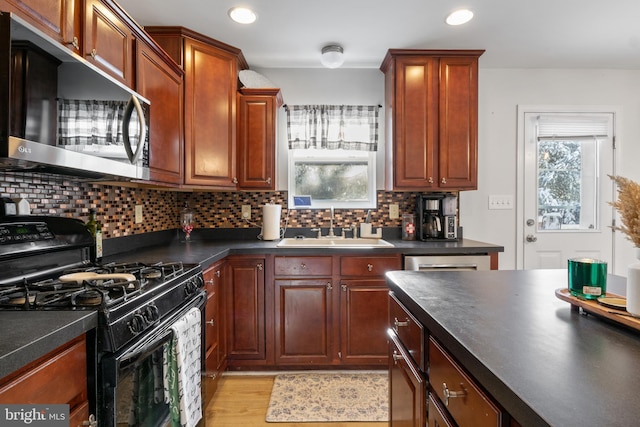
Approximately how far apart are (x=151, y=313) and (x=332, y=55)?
2.19m

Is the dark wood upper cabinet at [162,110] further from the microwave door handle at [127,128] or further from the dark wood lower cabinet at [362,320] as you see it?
the dark wood lower cabinet at [362,320]

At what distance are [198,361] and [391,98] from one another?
7.34ft

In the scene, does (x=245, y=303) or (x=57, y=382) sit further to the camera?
(x=245, y=303)

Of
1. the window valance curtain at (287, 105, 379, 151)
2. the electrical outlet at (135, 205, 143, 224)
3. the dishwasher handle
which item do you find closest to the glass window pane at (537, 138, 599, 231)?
the dishwasher handle

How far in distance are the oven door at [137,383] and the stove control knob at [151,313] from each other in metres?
0.04

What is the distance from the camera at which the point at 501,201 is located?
9.61 feet

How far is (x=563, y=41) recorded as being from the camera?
2.46 meters

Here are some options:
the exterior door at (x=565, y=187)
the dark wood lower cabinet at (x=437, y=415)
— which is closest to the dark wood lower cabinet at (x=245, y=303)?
the dark wood lower cabinet at (x=437, y=415)

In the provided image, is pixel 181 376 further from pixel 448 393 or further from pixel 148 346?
pixel 448 393

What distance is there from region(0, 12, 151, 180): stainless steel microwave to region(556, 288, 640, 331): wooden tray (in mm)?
1591

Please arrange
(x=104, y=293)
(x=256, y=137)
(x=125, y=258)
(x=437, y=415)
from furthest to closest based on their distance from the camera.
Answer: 1. (x=256, y=137)
2. (x=125, y=258)
3. (x=104, y=293)
4. (x=437, y=415)

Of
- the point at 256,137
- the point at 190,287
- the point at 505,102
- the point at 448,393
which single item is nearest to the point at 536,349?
the point at 448,393

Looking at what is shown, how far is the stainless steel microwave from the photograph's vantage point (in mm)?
945

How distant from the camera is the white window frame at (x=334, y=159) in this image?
294 cm
